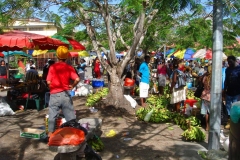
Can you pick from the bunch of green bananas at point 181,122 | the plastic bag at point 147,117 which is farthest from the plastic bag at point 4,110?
the bunch of green bananas at point 181,122

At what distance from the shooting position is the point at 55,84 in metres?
5.16

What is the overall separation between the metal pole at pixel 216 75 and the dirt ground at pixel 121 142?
50 centimetres

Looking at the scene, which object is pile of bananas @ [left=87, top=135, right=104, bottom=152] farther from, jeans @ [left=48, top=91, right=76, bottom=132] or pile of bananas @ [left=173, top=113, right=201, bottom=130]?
pile of bananas @ [left=173, top=113, right=201, bottom=130]

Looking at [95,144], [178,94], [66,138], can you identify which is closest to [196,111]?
[178,94]

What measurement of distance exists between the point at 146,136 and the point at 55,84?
2458 mm

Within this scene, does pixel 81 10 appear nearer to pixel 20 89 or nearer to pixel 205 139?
pixel 20 89

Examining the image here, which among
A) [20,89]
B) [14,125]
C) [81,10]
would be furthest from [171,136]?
[20,89]

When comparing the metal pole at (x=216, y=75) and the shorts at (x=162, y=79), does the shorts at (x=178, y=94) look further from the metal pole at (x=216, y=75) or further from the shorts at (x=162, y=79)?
the metal pole at (x=216, y=75)

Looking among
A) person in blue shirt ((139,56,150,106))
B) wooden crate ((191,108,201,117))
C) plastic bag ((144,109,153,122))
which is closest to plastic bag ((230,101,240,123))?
plastic bag ((144,109,153,122))

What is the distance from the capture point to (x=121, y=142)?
605 centimetres

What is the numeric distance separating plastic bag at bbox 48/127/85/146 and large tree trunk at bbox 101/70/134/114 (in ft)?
15.7

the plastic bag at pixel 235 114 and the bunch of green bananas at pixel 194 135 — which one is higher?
the plastic bag at pixel 235 114

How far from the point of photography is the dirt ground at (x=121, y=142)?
5.23 m

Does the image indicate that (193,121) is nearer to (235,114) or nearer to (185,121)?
(185,121)
